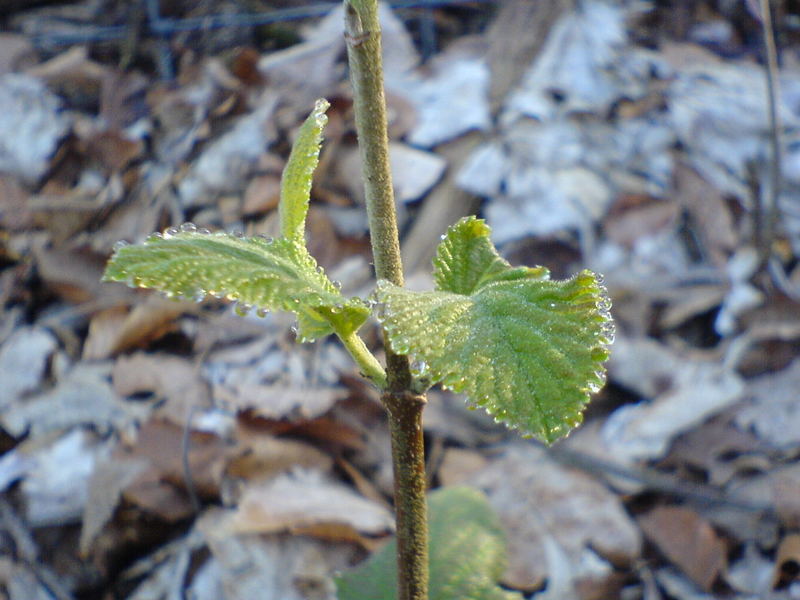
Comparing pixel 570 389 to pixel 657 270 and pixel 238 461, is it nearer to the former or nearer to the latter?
pixel 238 461

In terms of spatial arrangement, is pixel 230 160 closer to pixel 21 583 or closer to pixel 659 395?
pixel 21 583

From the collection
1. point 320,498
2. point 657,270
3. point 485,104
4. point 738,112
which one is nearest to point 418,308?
point 320,498

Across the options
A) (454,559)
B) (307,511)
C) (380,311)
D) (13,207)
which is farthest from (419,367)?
(13,207)

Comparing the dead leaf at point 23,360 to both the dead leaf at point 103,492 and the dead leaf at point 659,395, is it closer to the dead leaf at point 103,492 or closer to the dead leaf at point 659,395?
the dead leaf at point 103,492

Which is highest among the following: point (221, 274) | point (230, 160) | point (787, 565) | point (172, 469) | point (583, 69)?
point (221, 274)

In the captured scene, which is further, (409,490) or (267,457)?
(267,457)

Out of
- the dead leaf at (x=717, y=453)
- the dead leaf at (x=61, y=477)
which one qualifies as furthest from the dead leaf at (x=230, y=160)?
the dead leaf at (x=717, y=453)
